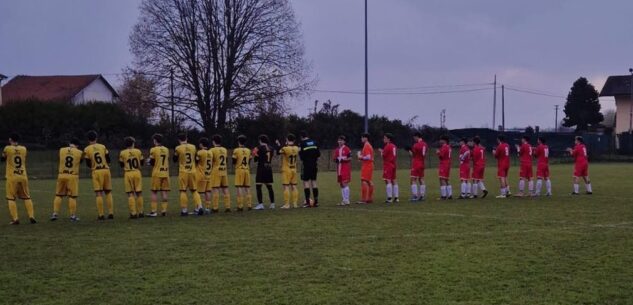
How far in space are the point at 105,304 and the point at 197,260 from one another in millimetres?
2712

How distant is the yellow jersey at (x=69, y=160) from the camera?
15.8 meters

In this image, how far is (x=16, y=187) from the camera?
1561 centimetres

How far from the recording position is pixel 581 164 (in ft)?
76.1

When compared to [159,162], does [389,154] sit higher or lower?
higher

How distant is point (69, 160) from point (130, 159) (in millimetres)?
1401

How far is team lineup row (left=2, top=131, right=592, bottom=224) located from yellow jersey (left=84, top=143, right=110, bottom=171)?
0.04ft

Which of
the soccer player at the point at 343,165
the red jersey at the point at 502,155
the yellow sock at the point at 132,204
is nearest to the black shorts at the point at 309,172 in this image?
the soccer player at the point at 343,165

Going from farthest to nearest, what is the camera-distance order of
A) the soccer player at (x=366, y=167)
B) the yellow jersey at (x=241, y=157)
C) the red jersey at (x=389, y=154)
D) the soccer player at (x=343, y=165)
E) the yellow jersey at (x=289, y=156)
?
the red jersey at (x=389, y=154) < the soccer player at (x=366, y=167) < the soccer player at (x=343, y=165) < the yellow jersey at (x=289, y=156) < the yellow jersey at (x=241, y=157)

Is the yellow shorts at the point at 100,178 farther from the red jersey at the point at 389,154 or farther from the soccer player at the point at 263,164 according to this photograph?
the red jersey at the point at 389,154

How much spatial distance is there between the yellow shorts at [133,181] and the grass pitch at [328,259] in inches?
35.3

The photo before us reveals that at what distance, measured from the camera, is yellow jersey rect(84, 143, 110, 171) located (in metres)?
15.9

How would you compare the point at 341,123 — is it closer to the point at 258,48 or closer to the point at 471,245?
the point at 258,48

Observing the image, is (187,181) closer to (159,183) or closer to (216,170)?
(159,183)

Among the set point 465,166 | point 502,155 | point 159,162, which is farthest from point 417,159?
point 159,162
